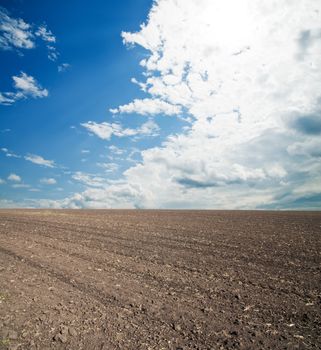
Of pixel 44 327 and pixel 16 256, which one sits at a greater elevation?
pixel 16 256

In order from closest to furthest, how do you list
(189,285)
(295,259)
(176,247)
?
(189,285), (295,259), (176,247)

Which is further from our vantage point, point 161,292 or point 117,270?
point 117,270

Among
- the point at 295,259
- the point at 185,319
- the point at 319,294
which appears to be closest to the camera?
the point at 185,319

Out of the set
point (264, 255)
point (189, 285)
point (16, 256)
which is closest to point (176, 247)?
point (264, 255)

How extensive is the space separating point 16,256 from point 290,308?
11636mm

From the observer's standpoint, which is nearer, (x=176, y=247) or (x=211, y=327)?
(x=211, y=327)

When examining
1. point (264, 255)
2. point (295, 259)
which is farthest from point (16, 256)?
point (295, 259)

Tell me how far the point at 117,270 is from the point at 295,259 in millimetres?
8137

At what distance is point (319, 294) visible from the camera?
9297mm

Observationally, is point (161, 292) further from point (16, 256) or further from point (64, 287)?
point (16, 256)

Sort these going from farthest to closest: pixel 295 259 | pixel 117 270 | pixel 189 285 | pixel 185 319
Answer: pixel 295 259 < pixel 117 270 < pixel 189 285 < pixel 185 319

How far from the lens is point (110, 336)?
21.9ft

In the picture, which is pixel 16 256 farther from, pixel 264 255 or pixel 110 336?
pixel 264 255

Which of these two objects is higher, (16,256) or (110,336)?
(16,256)
